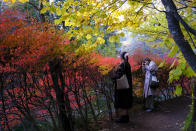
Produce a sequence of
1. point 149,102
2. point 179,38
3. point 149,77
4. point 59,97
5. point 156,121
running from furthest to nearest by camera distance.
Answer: point 149,102 < point 149,77 < point 156,121 < point 59,97 < point 179,38

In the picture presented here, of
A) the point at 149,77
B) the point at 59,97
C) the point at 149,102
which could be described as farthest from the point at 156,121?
the point at 59,97

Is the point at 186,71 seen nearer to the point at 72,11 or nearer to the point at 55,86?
the point at 72,11

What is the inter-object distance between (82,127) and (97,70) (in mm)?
2117

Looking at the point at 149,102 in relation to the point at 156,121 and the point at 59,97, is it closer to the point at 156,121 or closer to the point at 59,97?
the point at 156,121

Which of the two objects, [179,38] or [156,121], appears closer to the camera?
[179,38]

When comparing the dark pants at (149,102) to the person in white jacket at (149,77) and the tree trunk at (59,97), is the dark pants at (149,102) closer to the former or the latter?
the person in white jacket at (149,77)

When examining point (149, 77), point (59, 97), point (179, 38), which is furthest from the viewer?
point (149, 77)

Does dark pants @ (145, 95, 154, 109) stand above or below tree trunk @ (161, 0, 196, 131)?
below

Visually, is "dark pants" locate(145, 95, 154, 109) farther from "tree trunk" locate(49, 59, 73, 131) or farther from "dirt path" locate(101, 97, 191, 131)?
"tree trunk" locate(49, 59, 73, 131)

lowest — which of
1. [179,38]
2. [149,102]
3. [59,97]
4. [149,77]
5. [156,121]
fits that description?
[156,121]

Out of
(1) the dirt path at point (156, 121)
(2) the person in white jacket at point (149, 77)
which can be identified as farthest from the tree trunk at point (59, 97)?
(2) the person in white jacket at point (149, 77)

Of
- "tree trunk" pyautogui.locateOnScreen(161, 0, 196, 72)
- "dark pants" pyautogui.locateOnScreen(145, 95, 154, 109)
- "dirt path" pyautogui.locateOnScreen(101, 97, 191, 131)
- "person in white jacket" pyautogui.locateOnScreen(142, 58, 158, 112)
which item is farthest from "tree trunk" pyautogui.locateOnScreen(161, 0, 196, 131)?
"dark pants" pyautogui.locateOnScreen(145, 95, 154, 109)

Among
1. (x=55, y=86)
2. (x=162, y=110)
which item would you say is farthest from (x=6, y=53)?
(x=162, y=110)

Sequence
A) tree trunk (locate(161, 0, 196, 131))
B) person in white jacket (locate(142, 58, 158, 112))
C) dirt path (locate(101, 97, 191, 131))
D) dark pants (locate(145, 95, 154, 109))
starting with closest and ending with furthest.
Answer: tree trunk (locate(161, 0, 196, 131)) → dirt path (locate(101, 97, 191, 131)) → person in white jacket (locate(142, 58, 158, 112)) → dark pants (locate(145, 95, 154, 109))
